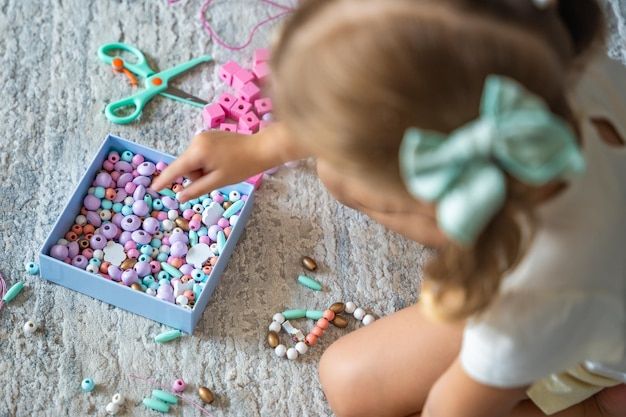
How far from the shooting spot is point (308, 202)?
126cm

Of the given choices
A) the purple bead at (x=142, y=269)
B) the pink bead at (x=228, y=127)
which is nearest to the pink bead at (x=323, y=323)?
the purple bead at (x=142, y=269)

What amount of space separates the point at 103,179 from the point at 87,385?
0.33m

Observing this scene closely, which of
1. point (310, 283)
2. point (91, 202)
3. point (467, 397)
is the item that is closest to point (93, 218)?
point (91, 202)

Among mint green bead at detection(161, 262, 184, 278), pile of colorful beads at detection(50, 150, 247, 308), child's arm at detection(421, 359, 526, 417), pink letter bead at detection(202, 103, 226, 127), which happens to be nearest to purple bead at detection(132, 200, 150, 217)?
pile of colorful beads at detection(50, 150, 247, 308)

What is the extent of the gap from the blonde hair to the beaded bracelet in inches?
21.2

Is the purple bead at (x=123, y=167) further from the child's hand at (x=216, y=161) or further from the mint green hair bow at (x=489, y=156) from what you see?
the mint green hair bow at (x=489, y=156)

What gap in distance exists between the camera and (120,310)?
113cm

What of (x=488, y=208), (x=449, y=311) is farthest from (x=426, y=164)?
(x=449, y=311)

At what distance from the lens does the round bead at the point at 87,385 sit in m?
1.05

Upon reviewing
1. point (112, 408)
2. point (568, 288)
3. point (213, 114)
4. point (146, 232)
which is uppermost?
point (568, 288)

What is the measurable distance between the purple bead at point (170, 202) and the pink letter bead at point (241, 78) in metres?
0.27

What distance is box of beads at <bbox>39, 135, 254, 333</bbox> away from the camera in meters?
1.09

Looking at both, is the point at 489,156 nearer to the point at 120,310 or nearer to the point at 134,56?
the point at 120,310

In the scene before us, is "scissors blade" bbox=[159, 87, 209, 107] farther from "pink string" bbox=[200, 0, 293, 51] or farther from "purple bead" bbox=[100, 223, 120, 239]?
"purple bead" bbox=[100, 223, 120, 239]
